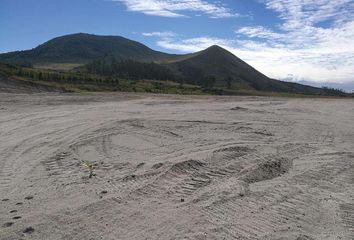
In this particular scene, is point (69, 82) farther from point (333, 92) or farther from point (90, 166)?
point (333, 92)

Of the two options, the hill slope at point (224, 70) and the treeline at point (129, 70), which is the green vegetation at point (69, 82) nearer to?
the treeline at point (129, 70)

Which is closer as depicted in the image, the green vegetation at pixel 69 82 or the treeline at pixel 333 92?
the green vegetation at pixel 69 82

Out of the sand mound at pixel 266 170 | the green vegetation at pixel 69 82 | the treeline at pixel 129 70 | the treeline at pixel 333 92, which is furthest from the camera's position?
the treeline at pixel 129 70

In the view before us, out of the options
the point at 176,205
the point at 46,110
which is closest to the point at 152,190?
the point at 176,205

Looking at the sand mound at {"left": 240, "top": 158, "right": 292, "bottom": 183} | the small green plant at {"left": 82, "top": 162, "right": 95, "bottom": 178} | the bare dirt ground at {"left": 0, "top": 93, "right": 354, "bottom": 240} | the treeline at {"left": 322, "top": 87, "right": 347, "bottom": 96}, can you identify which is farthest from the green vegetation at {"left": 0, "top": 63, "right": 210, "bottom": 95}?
the treeline at {"left": 322, "top": 87, "right": 347, "bottom": 96}

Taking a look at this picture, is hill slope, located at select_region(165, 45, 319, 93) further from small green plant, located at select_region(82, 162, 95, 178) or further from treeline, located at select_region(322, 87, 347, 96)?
small green plant, located at select_region(82, 162, 95, 178)

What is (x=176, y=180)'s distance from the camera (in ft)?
26.8

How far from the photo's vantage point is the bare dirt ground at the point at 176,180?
20.5 ft

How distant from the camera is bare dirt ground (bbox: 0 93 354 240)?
246 inches

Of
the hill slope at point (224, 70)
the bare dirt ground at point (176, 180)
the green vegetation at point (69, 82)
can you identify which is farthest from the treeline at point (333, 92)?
the bare dirt ground at point (176, 180)

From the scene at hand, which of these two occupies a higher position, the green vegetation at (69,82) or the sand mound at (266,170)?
the sand mound at (266,170)

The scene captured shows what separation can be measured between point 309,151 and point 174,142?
10.6 ft

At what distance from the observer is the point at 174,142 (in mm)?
11789

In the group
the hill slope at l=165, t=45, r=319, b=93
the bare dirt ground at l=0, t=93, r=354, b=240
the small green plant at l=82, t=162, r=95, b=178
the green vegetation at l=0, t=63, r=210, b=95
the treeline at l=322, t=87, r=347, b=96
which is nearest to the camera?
the bare dirt ground at l=0, t=93, r=354, b=240
